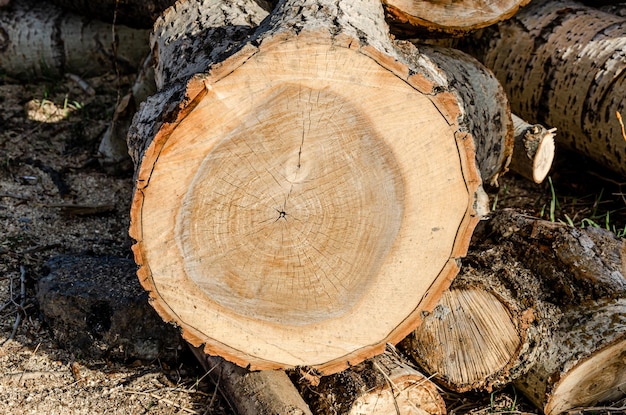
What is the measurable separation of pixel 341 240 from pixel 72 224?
164 cm

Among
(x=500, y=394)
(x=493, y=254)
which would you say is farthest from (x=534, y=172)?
(x=500, y=394)

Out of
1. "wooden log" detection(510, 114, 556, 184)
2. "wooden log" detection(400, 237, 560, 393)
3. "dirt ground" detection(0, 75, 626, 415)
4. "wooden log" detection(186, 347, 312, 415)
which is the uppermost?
"wooden log" detection(510, 114, 556, 184)

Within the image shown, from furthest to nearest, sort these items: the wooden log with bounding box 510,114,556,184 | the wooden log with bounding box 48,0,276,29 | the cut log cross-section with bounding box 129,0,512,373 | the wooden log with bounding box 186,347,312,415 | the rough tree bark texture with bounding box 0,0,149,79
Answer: the rough tree bark texture with bounding box 0,0,149,79
the wooden log with bounding box 48,0,276,29
the wooden log with bounding box 510,114,556,184
the wooden log with bounding box 186,347,312,415
the cut log cross-section with bounding box 129,0,512,373

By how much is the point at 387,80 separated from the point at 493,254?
35.4 inches

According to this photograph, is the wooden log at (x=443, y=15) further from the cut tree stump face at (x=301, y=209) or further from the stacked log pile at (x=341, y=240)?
the cut tree stump face at (x=301, y=209)

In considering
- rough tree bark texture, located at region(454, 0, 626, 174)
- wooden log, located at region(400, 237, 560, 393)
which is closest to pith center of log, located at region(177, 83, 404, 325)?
wooden log, located at region(400, 237, 560, 393)

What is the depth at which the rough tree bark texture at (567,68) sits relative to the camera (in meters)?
3.38

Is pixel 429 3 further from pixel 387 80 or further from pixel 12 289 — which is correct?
pixel 12 289

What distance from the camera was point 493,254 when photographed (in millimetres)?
2600

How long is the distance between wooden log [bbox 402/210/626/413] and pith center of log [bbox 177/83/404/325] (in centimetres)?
46

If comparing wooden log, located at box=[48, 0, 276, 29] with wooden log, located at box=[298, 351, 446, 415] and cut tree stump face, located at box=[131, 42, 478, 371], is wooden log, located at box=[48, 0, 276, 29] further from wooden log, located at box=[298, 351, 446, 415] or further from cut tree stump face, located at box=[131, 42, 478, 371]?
wooden log, located at box=[298, 351, 446, 415]

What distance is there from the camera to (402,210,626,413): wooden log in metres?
2.40

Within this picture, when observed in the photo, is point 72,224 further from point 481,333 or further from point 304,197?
point 481,333

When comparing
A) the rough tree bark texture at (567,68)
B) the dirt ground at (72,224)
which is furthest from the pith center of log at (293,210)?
the rough tree bark texture at (567,68)
